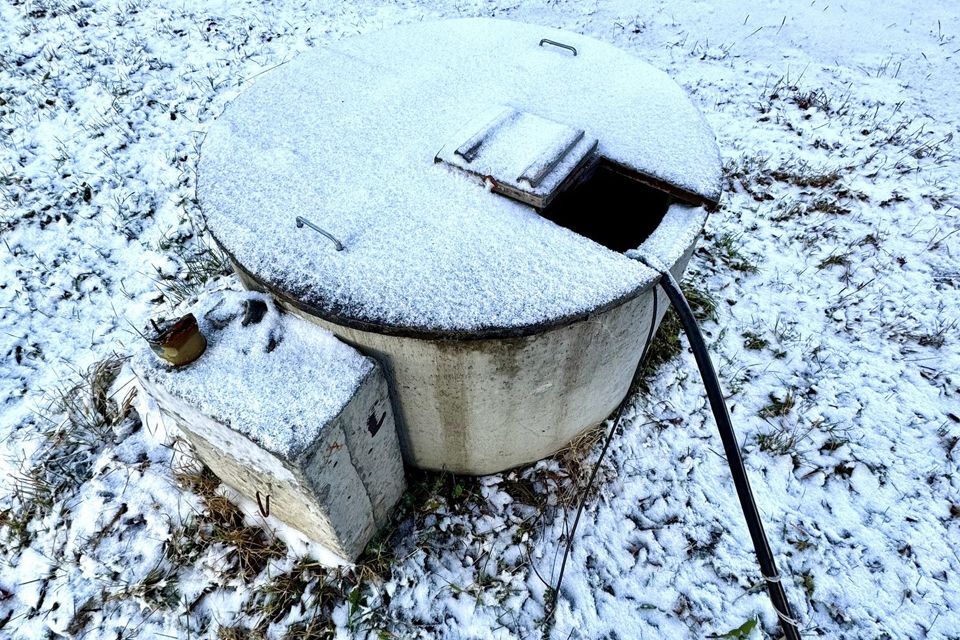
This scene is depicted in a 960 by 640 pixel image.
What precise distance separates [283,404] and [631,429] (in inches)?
66.1

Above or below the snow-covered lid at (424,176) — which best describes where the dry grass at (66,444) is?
below

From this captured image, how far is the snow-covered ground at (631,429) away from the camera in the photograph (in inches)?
80.7

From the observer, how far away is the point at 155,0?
5.52 metres

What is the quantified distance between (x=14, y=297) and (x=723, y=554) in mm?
3992

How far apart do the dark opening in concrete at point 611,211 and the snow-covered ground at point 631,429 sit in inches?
31.9

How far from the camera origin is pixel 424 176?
2.01 meters

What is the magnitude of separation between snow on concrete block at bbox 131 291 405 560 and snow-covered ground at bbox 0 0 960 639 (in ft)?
1.73

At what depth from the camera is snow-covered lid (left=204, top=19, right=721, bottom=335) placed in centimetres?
163

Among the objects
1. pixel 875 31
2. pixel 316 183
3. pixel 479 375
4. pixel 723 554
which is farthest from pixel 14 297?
pixel 875 31

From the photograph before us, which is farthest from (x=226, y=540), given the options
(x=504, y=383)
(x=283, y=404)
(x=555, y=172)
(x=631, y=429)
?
(x=555, y=172)

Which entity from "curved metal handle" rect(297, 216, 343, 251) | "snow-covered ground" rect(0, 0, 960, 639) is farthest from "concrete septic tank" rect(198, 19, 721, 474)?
"snow-covered ground" rect(0, 0, 960, 639)

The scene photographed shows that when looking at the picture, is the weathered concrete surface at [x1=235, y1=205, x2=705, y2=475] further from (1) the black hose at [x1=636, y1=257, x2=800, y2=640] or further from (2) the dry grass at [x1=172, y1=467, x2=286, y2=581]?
(2) the dry grass at [x1=172, y1=467, x2=286, y2=581]

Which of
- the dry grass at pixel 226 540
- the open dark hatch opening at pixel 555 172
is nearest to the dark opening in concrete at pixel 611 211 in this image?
the open dark hatch opening at pixel 555 172

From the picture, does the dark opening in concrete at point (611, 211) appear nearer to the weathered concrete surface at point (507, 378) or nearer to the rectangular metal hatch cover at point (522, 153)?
the rectangular metal hatch cover at point (522, 153)
